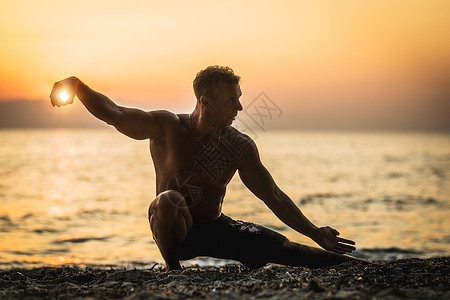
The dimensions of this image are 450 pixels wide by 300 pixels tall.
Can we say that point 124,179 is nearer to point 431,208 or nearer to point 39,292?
point 431,208

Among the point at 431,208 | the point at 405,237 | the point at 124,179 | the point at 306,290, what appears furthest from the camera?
the point at 124,179

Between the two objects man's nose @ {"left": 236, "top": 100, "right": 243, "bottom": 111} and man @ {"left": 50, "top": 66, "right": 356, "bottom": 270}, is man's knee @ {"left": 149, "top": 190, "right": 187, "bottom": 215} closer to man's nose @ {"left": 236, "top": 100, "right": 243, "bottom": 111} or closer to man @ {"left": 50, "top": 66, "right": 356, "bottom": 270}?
man @ {"left": 50, "top": 66, "right": 356, "bottom": 270}

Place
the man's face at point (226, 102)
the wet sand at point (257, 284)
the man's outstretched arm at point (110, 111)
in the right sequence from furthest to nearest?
the man's face at point (226, 102) → the man's outstretched arm at point (110, 111) → the wet sand at point (257, 284)

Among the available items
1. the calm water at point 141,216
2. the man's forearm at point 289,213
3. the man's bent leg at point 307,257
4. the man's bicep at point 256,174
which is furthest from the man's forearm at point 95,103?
the calm water at point 141,216

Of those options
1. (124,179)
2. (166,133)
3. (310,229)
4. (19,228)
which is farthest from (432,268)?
(124,179)

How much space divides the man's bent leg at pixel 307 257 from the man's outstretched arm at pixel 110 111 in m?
1.76

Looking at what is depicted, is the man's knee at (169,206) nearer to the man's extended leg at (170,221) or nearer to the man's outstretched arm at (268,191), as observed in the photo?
the man's extended leg at (170,221)

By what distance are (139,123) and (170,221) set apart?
0.92 metres

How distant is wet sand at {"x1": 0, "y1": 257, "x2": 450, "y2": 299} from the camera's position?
134 inches

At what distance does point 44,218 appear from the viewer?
561 inches

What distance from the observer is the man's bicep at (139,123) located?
4.39 metres

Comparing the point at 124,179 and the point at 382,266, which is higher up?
the point at 124,179

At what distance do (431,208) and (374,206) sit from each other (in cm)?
189

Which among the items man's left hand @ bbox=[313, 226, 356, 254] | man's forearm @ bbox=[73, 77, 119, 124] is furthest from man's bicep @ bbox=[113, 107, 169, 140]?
man's left hand @ bbox=[313, 226, 356, 254]
